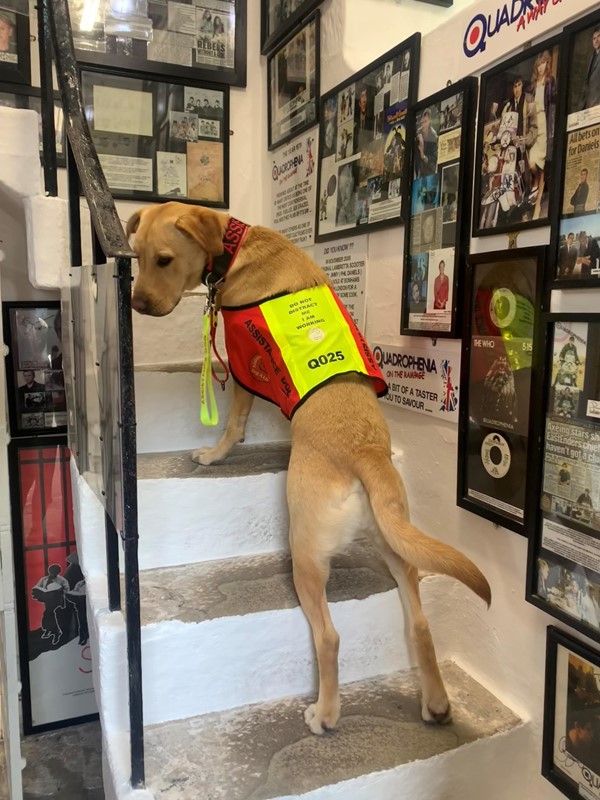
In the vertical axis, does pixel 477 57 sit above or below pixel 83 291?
above

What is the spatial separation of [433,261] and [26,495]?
1919mm

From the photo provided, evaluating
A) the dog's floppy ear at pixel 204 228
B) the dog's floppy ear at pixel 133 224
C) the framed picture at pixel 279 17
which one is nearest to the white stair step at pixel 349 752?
the dog's floppy ear at pixel 204 228

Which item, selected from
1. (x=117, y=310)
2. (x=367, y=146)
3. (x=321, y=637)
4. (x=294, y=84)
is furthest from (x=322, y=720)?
(x=294, y=84)

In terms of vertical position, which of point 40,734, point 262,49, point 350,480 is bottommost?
point 40,734

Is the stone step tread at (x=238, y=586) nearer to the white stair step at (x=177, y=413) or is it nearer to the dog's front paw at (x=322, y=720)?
the dog's front paw at (x=322, y=720)

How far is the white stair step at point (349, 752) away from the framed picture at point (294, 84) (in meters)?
2.34

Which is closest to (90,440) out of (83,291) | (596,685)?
(83,291)

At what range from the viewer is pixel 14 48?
101 inches

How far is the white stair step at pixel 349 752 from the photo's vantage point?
1.41 meters

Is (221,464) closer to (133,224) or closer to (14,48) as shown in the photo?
(133,224)

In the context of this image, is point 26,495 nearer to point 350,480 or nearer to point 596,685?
point 350,480

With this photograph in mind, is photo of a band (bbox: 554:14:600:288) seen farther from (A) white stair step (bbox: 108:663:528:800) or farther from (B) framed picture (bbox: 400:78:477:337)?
(A) white stair step (bbox: 108:663:528:800)

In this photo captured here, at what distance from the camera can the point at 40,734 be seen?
2.62m

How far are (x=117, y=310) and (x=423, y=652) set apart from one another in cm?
122
